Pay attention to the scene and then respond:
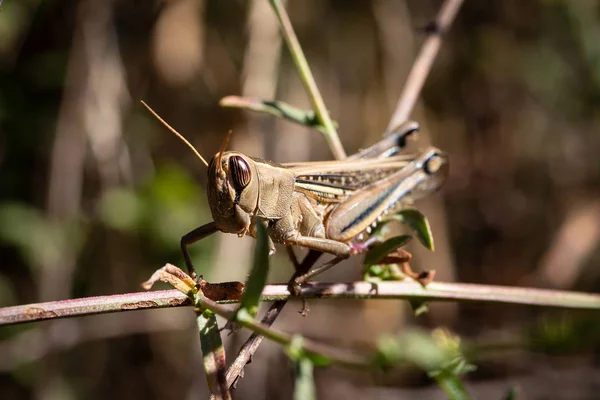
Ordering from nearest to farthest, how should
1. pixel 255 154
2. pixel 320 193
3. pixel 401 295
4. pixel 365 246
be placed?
pixel 401 295 → pixel 365 246 → pixel 320 193 → pixel 255 154

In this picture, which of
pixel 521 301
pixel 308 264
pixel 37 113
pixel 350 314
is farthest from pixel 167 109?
pixel 521 301

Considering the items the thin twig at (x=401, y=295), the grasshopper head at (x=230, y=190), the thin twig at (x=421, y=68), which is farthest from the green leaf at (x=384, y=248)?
the thin twig at (x=421, y=68)

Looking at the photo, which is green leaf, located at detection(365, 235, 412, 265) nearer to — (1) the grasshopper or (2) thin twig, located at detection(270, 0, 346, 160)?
(1) the grasshopper

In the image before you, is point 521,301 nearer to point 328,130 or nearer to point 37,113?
point 328,130

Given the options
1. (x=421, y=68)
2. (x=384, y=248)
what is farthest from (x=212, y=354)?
(x=421, y=68)

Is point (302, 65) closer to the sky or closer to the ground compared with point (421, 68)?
closer to the ground

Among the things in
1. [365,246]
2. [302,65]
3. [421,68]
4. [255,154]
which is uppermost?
[255,154]

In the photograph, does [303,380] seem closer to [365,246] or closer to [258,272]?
[258,272]

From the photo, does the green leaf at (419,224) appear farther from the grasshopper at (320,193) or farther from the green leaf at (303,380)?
the green leaf at (303,380)
